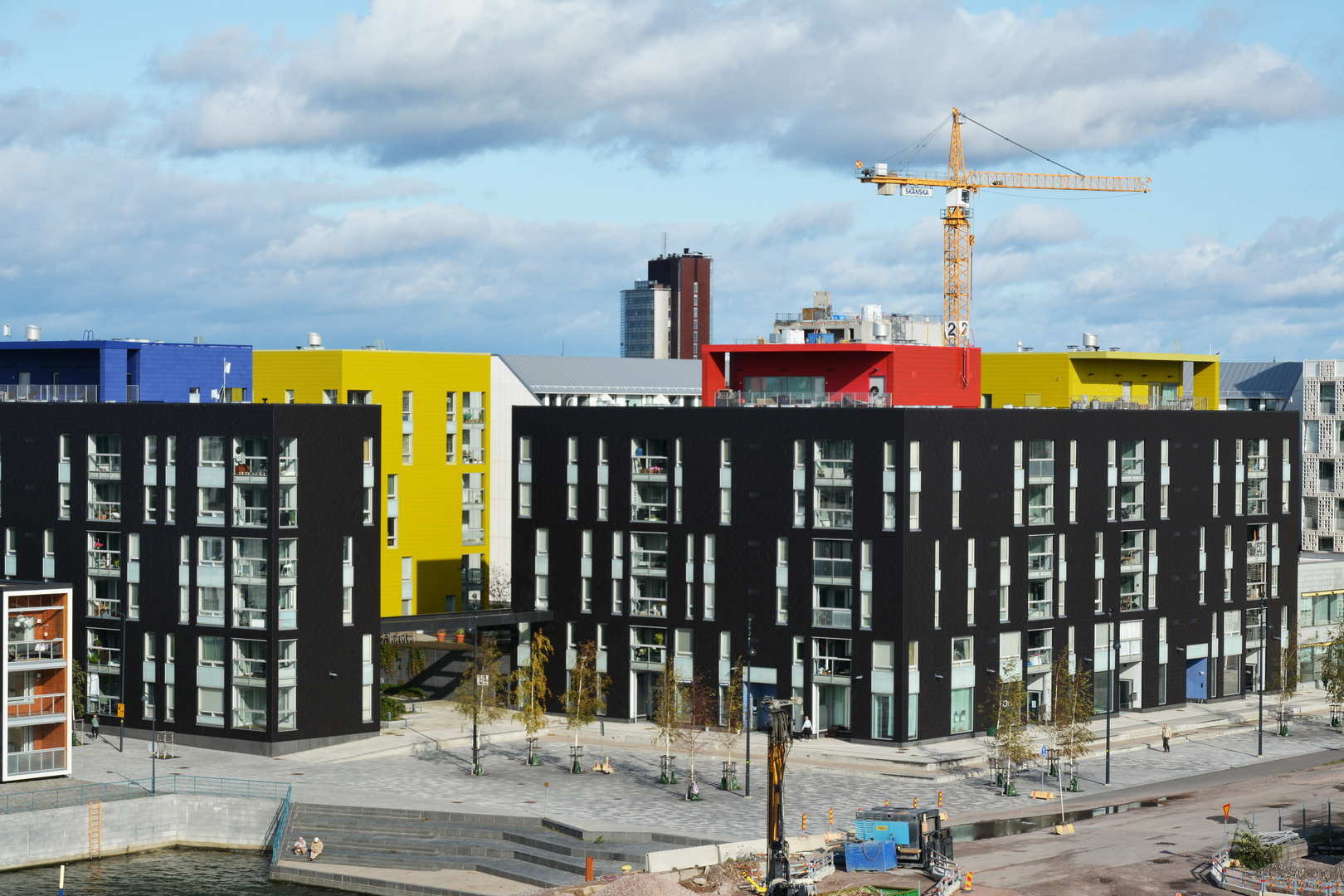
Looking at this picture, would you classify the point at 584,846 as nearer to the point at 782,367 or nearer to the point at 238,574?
the point at 238,574

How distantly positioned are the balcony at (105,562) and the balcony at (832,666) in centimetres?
3759

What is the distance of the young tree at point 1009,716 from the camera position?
279 feet

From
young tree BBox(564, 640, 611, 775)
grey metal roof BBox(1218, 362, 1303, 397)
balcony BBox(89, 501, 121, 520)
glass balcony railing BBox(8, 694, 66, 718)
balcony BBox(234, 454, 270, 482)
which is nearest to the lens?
glass balcony railing BBox(8, 694, 66, 718)

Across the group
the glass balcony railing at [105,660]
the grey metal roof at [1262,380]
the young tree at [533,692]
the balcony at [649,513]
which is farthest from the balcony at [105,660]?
the grey metal roof at [1262,380]

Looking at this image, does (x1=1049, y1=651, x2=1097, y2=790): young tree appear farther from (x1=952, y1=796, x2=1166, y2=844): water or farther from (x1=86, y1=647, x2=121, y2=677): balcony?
(x1=86, y1=647, x2=121, y2=677): balcony

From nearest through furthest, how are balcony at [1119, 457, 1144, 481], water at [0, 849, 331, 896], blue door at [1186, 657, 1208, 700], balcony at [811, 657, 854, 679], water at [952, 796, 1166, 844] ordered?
1. water at [0, 849, 331, 896]
2. water at [952, 796, 1166, 844]
3. balcony at [811, 657, 854, 679]
4. balcony at [1119, 457, 1144, 481]
5. blue door at [1186, 657, 1208, 700]

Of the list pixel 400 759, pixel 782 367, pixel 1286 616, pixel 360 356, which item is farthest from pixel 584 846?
pixel 1286 616

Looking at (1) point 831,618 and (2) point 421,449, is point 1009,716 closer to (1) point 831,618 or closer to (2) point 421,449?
(1) point 831,618

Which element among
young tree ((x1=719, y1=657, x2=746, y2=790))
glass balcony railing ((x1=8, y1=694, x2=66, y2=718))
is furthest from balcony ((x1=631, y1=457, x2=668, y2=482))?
glass balcony railing ((x1=8, y1=694, x2=66, y2=718))

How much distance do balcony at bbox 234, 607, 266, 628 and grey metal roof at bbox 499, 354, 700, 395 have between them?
146ft

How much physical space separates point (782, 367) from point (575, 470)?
571 inches

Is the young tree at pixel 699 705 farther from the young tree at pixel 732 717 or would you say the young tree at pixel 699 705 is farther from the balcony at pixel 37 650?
the balcony at pixel 37 650

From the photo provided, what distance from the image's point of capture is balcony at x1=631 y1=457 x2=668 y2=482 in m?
102

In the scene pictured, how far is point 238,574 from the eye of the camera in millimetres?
91812
